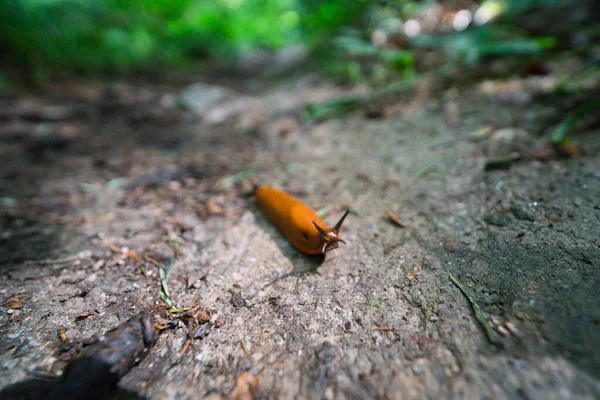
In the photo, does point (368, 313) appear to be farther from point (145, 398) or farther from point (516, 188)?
point (516, 188)

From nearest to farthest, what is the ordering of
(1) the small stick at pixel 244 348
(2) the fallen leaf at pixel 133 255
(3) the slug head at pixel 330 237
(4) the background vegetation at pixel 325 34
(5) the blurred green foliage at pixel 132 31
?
1. (1) the small stick at pixel 244 348
2. (3) the slug head at pixel 330 237
3. (2) the fallen leaf at pixel 133 255
4. (4) the background vegetation at pixel 325 34
5. (5) the blurred green foliage at pixel 132 31

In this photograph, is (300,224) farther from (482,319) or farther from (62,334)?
(62,334)

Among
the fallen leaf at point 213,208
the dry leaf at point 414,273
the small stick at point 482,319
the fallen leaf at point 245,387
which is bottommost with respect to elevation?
the small stick at point 482,319

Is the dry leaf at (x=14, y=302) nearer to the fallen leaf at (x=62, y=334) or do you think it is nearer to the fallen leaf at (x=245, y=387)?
the fallen leaf at (x=62, y=334)

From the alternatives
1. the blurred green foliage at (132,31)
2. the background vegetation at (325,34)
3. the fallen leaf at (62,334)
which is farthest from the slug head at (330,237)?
the blurred green foliage at (132,31)

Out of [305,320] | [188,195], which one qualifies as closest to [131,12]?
[188,195]

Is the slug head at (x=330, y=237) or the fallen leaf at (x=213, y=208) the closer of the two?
the slug head at (x=330, y=237)

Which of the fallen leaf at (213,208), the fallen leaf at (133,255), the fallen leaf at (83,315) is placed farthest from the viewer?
the fallen leaf at (213,208)
